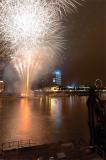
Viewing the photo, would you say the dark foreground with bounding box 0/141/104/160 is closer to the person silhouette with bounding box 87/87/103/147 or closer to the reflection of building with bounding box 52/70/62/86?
the person silhouette with bounding box 87/87/103/147

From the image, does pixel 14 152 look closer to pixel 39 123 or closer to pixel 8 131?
pixel 8 131

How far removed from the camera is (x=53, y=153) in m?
9.95

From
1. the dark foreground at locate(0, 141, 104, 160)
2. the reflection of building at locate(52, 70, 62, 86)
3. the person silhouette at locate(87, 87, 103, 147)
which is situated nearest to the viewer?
the dark foreground at locate(0, 141, 104, 160)

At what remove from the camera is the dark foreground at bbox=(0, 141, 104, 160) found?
31.5ft

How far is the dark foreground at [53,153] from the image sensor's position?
9.59 metres

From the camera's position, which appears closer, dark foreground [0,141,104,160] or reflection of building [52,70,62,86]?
dark foreground [0,141,104,160]

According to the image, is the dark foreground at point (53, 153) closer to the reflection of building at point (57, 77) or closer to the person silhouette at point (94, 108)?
the person silhouette at point (94, 108)

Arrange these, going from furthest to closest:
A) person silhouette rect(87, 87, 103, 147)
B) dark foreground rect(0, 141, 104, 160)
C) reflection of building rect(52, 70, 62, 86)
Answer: reflection of building rect(52, 70, 62, 86), person silhouette rect(87, 87, 103, 147), dark foreground rect(0, 141, 104, 160)

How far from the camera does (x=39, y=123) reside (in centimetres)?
2591

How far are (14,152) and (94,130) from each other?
3888 millimetres

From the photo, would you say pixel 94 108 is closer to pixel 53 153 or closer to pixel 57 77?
pixel 53 153

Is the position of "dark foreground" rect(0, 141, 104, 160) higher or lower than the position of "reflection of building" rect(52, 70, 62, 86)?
lower

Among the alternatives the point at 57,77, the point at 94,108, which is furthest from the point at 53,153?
the point at 57,77

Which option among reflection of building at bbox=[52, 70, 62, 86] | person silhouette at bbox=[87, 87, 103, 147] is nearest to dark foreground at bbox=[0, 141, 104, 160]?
person silhouette at bbox=[87, 87, 103, 147]
